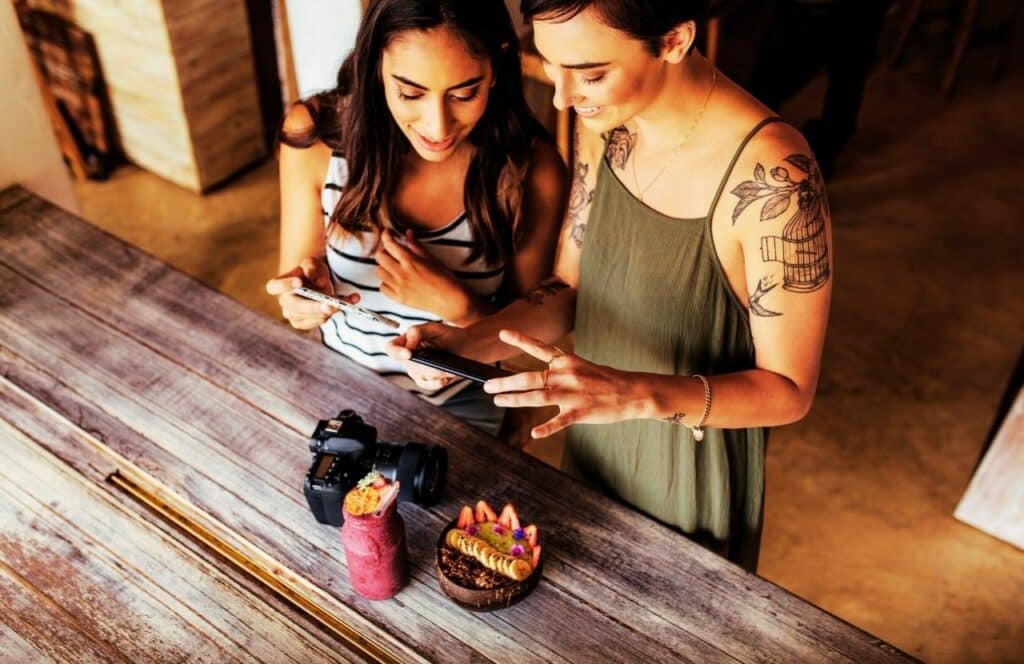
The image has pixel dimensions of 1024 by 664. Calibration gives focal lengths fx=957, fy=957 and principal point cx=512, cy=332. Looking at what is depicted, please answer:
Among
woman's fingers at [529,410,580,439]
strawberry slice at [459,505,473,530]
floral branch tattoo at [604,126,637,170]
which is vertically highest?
floral branch tattoo at [604,126,637,170]

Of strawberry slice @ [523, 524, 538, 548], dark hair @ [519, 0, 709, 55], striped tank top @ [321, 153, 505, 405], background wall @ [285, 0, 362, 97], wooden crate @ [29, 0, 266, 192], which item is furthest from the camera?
wooden crate @ [29, 0, 266, 192]

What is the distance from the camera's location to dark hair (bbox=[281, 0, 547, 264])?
1632 mm

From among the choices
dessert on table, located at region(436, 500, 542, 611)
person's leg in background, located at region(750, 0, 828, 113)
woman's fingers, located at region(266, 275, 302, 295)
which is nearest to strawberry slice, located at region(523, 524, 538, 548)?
dessert on table, located at region(436, 500, 542, 611)

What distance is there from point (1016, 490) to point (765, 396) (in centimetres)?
167

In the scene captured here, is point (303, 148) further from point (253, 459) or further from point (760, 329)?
point (760, 329)

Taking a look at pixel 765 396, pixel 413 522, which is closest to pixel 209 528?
pixel 413 522

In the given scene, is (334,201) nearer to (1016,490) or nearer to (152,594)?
(152,594)

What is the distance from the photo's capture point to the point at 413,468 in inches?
60.1

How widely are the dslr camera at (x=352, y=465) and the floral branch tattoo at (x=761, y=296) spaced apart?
1.85ft

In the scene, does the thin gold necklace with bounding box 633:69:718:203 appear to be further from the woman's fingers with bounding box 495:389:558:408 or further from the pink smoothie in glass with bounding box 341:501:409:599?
the pink smoothie in glass with bounding box 341:501:409:599

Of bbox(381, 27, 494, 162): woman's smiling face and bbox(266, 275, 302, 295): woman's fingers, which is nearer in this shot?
bbox(381, 27, 494, 162): woman's smiling face

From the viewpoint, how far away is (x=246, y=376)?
1.84 metres

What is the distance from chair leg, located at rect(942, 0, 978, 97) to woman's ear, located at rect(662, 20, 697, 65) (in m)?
3.84

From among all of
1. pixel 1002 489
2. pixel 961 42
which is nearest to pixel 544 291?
pixel 1002 489
